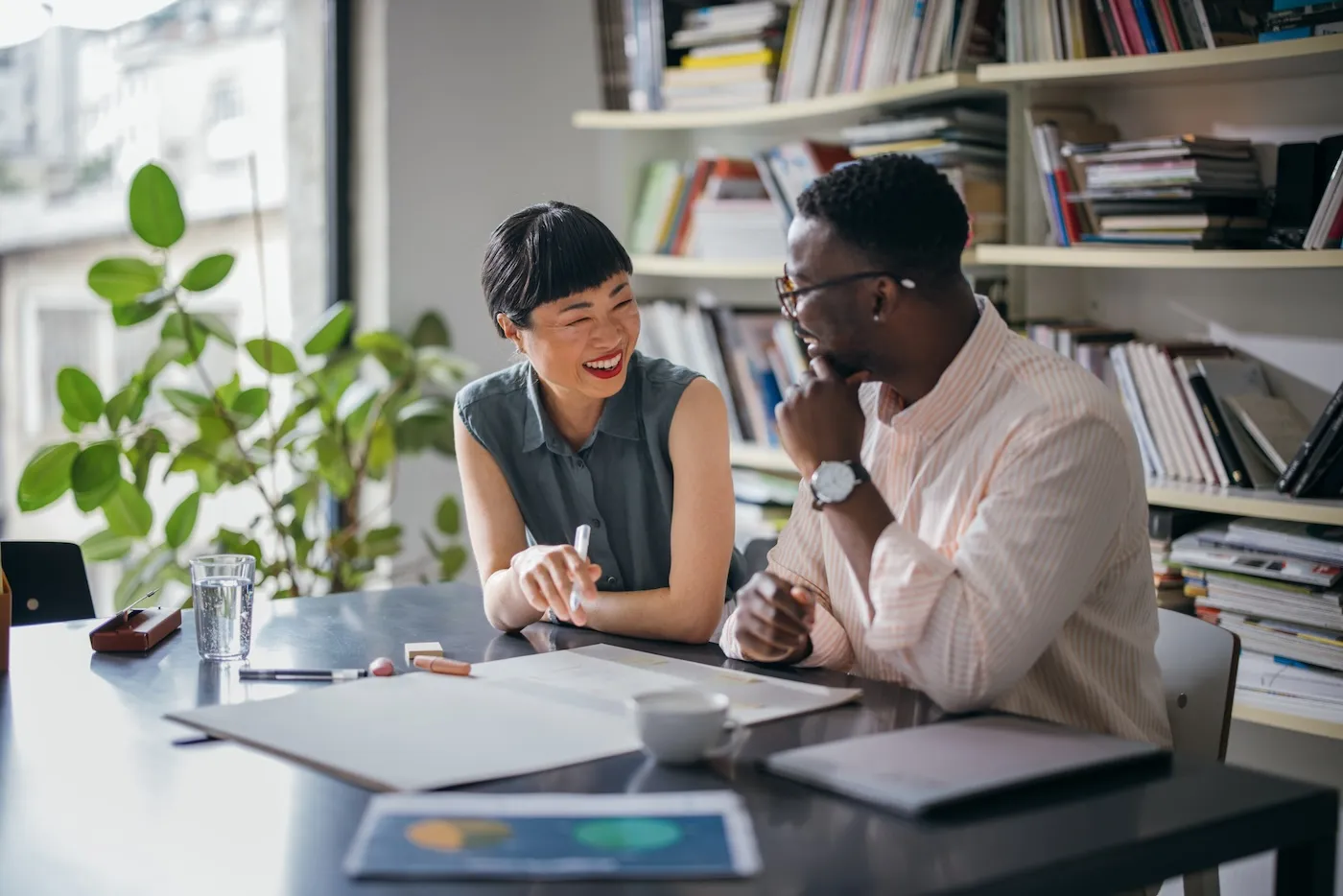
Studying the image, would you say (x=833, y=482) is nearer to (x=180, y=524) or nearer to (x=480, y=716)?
(x=480, y=716)

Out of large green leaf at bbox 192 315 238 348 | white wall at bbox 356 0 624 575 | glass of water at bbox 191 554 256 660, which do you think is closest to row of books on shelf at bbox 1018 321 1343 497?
glass of water at bbox 191 554 256 660

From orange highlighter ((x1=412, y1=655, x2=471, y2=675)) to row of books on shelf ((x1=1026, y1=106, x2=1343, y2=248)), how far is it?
1.55 metres

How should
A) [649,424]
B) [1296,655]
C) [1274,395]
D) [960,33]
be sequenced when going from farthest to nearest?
[960,33]
[1274,395]
[1296,655]
[649,424]

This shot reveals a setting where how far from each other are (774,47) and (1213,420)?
1339 millimetres

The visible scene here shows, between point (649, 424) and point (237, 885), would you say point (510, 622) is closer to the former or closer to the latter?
point (649, 424)

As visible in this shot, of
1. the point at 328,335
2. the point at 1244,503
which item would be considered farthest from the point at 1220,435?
the point at 328,335

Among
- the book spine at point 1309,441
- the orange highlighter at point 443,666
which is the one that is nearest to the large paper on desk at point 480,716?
the orange highlighter at point 443,666

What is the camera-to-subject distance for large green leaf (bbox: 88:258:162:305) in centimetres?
282

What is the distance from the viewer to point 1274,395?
2.61 metres

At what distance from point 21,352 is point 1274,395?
2.70m

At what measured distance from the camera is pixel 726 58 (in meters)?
3.31

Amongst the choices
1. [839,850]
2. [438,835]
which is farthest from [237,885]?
[839,850]

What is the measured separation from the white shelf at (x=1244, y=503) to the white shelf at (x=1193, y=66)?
708 millimetres

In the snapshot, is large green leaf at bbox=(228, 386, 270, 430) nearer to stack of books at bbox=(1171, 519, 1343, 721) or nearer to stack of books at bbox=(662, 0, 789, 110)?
stack of books at bbox=(662, 0, 789, 110)
